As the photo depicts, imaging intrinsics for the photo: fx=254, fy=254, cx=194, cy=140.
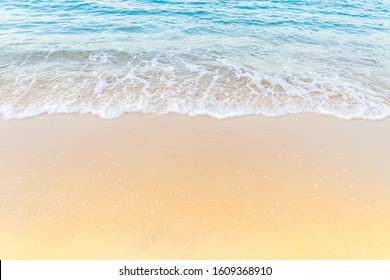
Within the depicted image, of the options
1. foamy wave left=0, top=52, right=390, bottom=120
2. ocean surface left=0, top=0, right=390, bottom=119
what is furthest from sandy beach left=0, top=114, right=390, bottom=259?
ocean surface left=0, top=0, right=390, bottom=119

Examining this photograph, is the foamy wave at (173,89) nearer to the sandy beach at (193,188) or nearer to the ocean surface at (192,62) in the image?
the ocean surface at (192,62)

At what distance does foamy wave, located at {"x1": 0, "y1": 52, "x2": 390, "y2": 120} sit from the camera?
14.4 feet

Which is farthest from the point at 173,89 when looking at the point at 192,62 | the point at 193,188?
the point at 193,188

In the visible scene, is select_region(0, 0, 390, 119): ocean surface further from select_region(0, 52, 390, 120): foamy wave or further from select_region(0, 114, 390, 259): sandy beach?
select_region(0, 114, 390, 259): sandy beach

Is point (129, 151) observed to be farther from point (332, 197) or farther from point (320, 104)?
point (320, 104)

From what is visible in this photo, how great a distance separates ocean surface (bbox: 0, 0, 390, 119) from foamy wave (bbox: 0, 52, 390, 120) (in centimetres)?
2

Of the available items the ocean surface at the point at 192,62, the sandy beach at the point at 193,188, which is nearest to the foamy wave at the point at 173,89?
the ocean surface at the point at 192,62

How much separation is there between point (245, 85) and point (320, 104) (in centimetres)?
145

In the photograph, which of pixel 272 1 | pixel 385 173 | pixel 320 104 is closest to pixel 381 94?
pixel 320 104

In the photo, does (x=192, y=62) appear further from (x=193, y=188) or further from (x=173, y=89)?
(x=193, y=188)

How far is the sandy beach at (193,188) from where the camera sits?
7.75 ft

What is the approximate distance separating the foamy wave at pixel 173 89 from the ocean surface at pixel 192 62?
0.02 m
